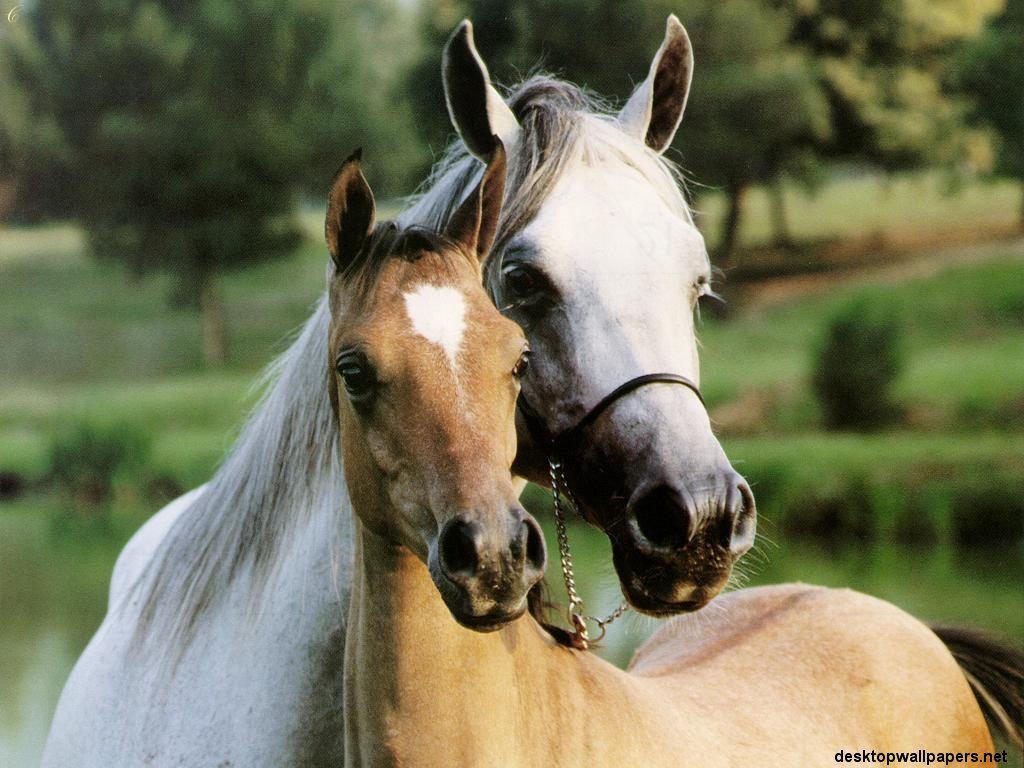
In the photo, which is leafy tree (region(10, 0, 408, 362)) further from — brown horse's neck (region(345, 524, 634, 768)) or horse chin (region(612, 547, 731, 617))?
brown horse's neck (region(345, 524, 634, 768))

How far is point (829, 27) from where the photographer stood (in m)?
21.0

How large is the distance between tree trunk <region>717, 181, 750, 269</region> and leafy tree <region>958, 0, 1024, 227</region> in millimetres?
4109

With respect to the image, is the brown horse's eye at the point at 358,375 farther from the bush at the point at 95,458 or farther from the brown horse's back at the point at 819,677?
the bush at the point at 95,458

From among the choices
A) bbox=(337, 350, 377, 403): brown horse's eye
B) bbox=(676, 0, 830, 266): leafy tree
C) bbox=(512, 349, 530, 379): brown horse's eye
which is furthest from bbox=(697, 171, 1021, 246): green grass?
bbox=(337, 350, 377, 403): brown horse's eye

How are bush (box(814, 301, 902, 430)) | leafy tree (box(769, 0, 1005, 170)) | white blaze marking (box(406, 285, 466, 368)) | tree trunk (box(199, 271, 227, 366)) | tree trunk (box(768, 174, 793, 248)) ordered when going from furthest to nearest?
tree trunk (box(199, 271, 227, 366))
tree trunk (box(768, 174, 793, 248))
leafy tree (box(769, 0, 1005, 170))
bush (box(814, 301, 902, 430))
white blaze marking (box(406, 285, 466, 368))

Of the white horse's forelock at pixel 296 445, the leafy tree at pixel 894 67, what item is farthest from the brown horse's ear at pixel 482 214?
the leafy tree at pixel 894 67

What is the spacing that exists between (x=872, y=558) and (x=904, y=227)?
1119 cm

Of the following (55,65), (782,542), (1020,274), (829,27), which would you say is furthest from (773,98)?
(55,65)

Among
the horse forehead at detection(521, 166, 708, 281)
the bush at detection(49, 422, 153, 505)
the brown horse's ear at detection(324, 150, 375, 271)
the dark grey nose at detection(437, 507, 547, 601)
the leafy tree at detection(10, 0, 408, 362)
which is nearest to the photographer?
the dark grey nose at detection(437, 507, 547, 601)

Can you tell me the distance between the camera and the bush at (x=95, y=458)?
51.8 feet

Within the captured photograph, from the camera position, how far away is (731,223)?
2205cm

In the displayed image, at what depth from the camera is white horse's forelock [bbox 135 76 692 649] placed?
110 inches

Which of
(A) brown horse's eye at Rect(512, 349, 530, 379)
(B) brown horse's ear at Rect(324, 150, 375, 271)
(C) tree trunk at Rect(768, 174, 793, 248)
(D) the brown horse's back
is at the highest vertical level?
(B) brown horse's ear at Rect(324, 150, 375, 271)

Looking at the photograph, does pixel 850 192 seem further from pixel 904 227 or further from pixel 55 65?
pixel 55 65
